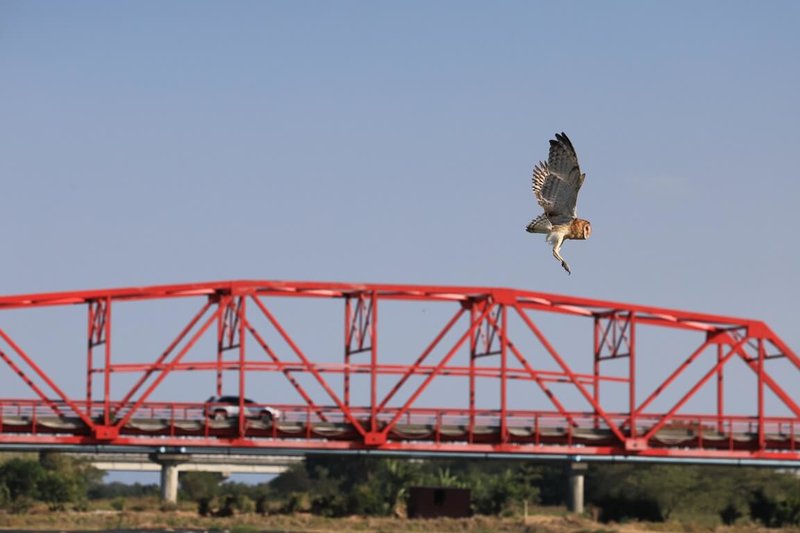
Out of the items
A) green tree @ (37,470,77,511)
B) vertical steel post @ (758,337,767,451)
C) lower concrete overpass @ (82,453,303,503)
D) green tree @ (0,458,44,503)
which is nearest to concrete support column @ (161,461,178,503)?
green tree @ (37,470,77,511)

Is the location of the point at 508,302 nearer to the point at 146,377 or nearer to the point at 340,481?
the point at 146,377

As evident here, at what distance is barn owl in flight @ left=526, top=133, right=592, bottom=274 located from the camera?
117 ft

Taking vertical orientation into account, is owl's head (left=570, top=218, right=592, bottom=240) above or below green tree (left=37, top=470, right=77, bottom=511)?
above

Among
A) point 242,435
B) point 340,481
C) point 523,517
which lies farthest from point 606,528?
point 340,481

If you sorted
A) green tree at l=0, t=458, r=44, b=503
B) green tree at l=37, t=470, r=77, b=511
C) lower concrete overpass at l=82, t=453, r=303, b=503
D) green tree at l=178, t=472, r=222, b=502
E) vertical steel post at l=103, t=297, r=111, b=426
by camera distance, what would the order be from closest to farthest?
vertical steel post at l=103, t=297, r=111, b=426 → green tree at l=0, t=458, r=44, b=503 → green tree at l=37, t=470, r=77, b=511 → green tree at l=178, t=472, r=222, b=502 → lower concrete overpass at l=82, t=453, r=303, b=503

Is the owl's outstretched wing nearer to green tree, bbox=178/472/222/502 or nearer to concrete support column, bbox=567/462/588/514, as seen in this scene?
concrete support column, bbox=567/462/588/514

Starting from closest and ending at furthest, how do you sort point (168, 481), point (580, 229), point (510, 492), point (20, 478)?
point (580, 229), point (510, 492), point (168, 481), point (20, 478)

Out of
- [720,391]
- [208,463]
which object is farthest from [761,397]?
[208,463]

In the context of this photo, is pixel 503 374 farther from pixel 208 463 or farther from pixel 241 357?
pixel 208 463

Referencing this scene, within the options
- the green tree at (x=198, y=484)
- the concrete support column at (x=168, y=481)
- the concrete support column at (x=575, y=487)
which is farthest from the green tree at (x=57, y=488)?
the concrete support column at (x=575, y=487)

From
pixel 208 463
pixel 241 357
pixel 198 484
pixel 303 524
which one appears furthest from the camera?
pixel 208 463

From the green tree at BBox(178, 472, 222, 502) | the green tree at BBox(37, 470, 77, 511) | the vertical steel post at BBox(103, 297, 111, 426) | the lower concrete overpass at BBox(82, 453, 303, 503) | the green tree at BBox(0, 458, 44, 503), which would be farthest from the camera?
the lower concrete overpass at BBox(82, 453, 303, 503)

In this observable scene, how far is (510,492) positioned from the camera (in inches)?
4705

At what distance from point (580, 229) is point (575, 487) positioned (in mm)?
86869
